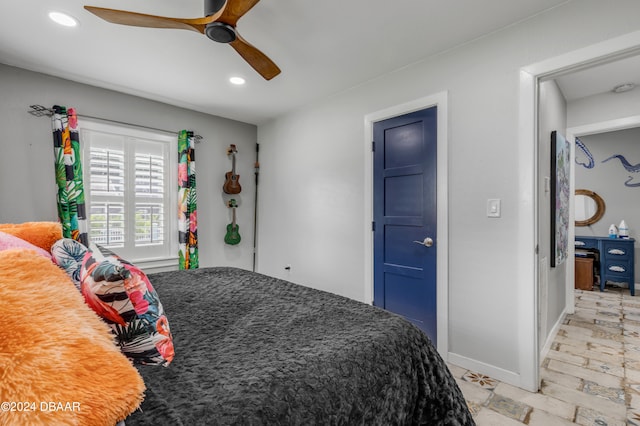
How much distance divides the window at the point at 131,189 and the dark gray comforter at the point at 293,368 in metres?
2.25

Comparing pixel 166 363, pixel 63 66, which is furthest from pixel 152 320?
pixel 63 66

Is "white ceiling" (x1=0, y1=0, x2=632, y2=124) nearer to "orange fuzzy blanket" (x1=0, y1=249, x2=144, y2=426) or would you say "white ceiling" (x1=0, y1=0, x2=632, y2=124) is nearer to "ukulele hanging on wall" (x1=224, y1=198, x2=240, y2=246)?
"ukulele hanging on wall" (x1=224, y1=198, x2=240, y2=246)

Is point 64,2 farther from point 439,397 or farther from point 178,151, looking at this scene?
point 439,397

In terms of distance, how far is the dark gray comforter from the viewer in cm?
72

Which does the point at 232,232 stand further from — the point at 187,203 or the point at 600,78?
the point at 600,78

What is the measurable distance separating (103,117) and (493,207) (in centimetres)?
372

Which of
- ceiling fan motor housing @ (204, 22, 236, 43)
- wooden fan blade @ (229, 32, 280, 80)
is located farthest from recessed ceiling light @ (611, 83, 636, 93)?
ceiling fan motor housing @ (204, 22, 236, 43)

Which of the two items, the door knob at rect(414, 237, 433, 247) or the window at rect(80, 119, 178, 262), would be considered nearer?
the door knob at rect(414, 237, 433, 247)

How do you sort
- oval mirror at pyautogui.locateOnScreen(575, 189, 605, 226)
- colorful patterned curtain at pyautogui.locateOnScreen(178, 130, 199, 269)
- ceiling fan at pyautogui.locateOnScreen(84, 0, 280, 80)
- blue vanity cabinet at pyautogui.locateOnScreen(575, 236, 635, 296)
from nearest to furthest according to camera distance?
1. ceiling fan at pyautogui.locateOnScreen(84, 0, 280, 80)
2. colorful patterned curtain at pyautogui.locateOnScreen(178, 130, 199, 269)
3. blue vanity cabinet at pyautogui.locateOnScreen(575, 236, 635, 296)
4. oval mirror at pyautogui.locateOnScreen(575, 189, 605, 226)

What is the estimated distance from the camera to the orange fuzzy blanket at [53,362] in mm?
476

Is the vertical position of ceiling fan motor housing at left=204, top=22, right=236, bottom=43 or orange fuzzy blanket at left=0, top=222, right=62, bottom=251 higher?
ceiling fan motor housing at left=204, top=22, right=236, bottom=43

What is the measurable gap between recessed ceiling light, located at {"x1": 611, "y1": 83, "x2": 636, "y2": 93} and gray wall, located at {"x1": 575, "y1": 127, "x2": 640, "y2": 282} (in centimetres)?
231

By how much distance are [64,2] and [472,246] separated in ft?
10.4

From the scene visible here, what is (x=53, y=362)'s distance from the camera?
1.74ft
